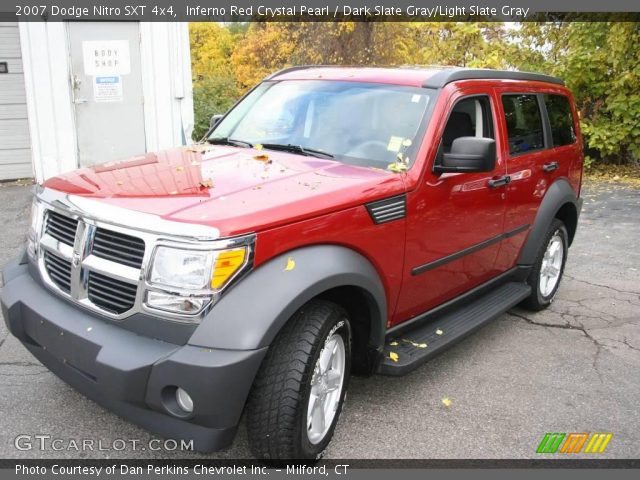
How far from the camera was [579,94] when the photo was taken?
41.1 feet

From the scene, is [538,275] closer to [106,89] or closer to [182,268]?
[182,268]

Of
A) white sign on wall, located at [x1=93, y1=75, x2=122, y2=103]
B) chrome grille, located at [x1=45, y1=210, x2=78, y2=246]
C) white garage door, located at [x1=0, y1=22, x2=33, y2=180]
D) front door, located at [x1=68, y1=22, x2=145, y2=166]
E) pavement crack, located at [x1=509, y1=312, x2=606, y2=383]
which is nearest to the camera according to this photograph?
chrome grille, located at [x1=45, y1=210, x2=78, y2=246]

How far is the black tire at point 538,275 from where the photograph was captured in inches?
193

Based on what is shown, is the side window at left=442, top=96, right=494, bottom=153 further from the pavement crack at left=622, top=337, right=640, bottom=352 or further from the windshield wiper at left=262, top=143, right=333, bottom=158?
the pavement crack at left=622, top=337, right=640, bottom=352

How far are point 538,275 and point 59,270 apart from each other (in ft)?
11.9

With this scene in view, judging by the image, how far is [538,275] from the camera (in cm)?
493

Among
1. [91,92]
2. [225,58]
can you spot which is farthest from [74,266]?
[225,58]

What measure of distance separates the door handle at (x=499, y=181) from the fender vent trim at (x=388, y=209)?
100 cm

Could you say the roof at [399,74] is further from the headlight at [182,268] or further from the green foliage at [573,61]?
the green foliage at [573,61]

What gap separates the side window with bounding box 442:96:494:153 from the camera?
3785 mm

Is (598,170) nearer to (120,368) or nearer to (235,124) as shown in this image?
(235,124)

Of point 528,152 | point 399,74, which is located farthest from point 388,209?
point 528,152

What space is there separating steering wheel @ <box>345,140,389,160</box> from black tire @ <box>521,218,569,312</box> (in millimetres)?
1970

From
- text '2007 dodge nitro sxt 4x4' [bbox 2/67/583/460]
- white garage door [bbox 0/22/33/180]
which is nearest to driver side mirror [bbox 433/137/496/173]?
text '2007 dodge nitro sxt 4x4' [bbox 2/67/583/460]
